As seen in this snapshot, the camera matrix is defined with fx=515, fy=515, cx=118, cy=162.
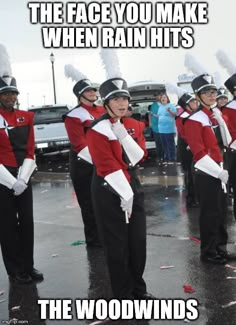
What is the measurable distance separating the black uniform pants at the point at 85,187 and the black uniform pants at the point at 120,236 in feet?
6.22

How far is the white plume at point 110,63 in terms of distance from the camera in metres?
4.61

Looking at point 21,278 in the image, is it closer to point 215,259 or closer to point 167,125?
point 215,259

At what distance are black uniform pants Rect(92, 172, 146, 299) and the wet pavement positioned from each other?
331mm

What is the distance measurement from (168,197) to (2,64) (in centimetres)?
466

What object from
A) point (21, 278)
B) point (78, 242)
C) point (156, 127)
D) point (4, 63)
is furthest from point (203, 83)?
point (156, 127)

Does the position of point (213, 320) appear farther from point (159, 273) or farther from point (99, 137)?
point (99, 137)

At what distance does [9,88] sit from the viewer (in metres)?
5.09

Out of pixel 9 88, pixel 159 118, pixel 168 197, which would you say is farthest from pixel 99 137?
pixel 159 118

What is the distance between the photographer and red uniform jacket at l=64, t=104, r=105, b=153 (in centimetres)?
619

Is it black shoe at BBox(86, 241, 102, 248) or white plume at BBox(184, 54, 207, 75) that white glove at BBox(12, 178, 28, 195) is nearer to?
black shoe at BBox(86, 241, 102, 248)

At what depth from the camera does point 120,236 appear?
14.1 feet

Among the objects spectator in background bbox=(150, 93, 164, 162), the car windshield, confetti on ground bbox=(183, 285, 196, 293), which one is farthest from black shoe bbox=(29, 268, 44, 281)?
the car windshield

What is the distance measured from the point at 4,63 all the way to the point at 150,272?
267cm

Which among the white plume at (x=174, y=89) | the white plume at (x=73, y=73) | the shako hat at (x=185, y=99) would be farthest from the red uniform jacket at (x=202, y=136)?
Answer: the white plume at (x=174, y=89)
